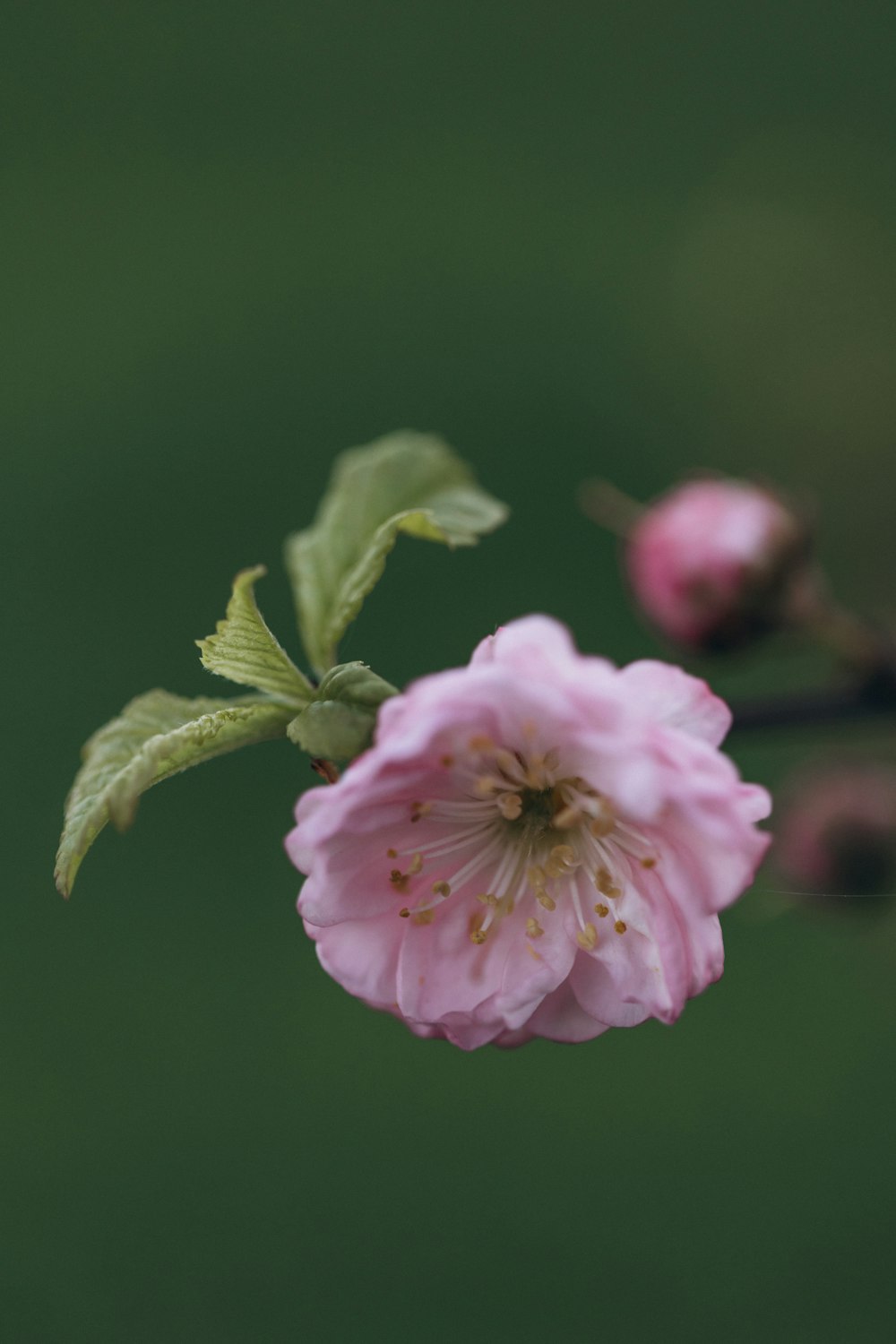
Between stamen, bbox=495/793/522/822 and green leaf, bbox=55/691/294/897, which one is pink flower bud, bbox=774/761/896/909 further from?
green leaf, bbox=55/691/294/897

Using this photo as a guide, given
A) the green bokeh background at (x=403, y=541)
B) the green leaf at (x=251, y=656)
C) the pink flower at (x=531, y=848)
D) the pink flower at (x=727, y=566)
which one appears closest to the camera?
the pink flower at (x=531, y=848)

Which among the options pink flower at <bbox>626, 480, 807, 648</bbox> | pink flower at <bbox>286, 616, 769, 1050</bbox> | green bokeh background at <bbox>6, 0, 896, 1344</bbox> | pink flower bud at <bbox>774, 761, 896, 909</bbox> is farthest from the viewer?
green bokeh background at <bbox>6, 0, 896, 1344</bbox>

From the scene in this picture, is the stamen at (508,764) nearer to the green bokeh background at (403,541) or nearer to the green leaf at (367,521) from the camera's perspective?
the green leaf at (367,521)

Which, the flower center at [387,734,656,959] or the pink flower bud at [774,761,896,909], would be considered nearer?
the flower center at [387,734,656,959]

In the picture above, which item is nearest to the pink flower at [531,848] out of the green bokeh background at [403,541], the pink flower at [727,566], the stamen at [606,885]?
the stamen at [606,885]

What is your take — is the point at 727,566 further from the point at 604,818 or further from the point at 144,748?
the point at 144,748

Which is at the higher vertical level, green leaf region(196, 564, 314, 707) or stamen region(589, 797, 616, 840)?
green leaf region(196, 564, 314, 707)

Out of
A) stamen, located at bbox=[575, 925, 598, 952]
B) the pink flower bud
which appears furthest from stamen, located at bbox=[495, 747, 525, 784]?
the pink flower bud
